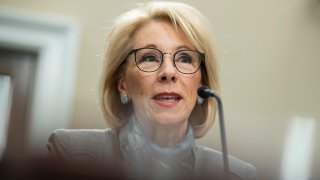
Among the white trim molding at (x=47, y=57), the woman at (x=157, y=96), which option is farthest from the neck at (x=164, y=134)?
the white trim molding at (x=47, y=57)

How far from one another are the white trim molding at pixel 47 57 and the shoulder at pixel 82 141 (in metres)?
0.01

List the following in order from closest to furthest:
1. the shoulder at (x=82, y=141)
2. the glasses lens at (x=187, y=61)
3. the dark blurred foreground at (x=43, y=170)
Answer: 1. the dark blurred foreground at (x=43, y=170)
2. the shoulder at (x=82, y=141)
3. the glasses lens at (x=187, y=61)

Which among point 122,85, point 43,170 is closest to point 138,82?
point 122,85

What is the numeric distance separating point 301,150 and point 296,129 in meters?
0.05

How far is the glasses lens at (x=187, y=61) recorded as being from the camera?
0.86 metres

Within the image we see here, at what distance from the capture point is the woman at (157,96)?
0.84 m

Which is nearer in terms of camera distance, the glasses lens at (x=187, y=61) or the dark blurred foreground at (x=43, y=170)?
the dark blurred foreground at (x=43, y=170)

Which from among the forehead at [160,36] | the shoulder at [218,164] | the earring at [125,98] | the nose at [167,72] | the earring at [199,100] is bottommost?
the shoulder at [218,164]

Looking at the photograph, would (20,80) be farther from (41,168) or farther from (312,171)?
(312,171)

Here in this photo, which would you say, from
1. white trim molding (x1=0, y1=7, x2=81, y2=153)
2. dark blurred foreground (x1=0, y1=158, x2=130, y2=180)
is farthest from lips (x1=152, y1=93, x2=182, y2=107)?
dark blurred foreground (x1=0, y1=158, x2=130, y2=180)

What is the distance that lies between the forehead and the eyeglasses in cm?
1

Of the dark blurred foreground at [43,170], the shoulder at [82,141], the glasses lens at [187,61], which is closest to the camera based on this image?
the dark blurred foreground at [43,170]

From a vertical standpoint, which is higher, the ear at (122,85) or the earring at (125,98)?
the ear at (122,85)

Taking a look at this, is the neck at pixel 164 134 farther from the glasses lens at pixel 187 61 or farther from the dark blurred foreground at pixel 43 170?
the dark blurred foreground at pixel 43 170
